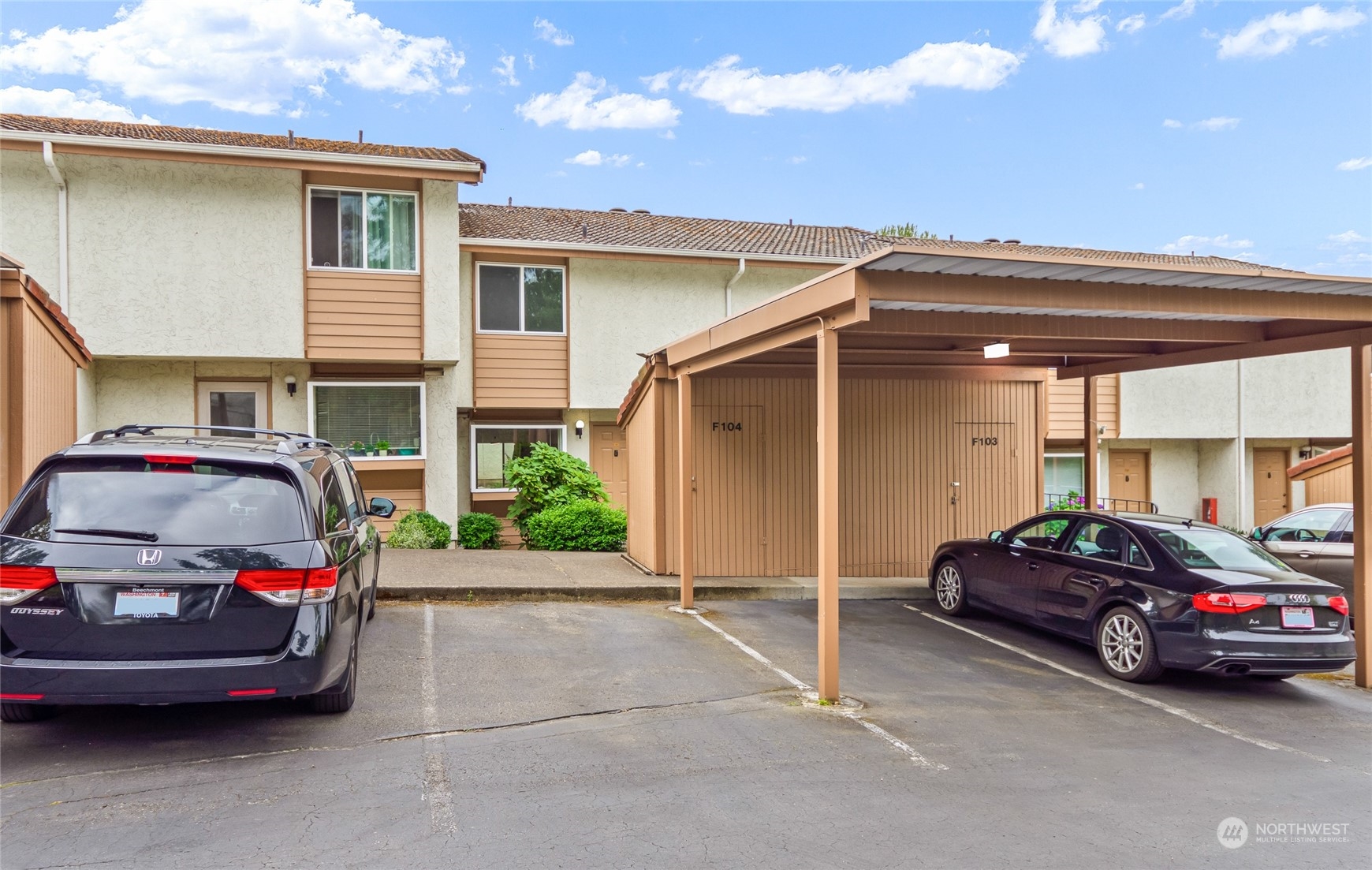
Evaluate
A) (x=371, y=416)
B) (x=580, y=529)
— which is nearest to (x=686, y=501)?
(x=580, y=529)

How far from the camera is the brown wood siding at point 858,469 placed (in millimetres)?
11719

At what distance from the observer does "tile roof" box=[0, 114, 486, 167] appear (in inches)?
535

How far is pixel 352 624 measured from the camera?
576cm

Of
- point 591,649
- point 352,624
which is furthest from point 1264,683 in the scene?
point 352,624

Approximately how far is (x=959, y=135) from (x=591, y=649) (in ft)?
91.2

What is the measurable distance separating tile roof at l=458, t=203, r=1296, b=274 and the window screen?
3371 mm

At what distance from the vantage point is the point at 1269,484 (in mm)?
23047

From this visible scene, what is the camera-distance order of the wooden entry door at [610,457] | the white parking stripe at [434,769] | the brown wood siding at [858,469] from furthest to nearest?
the wooden entry door at [610,457]
the brown wood siding at [858,469]
the white parking stripe at [434,769]

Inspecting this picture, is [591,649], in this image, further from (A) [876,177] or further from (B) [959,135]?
(A) [876,177]

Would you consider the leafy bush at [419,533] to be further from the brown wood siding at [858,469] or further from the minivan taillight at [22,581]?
the minivan taillight at [22,581]

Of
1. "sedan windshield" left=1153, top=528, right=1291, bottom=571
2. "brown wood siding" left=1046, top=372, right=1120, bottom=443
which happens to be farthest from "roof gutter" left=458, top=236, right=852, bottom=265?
"sedan windshield" left=1153, top=528, right=1291, bottom=571

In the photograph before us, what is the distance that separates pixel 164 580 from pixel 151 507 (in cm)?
43

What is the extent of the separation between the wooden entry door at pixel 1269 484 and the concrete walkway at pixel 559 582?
15.3 metres

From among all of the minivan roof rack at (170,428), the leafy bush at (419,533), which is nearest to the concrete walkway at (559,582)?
the leafy bush at (419,533)
